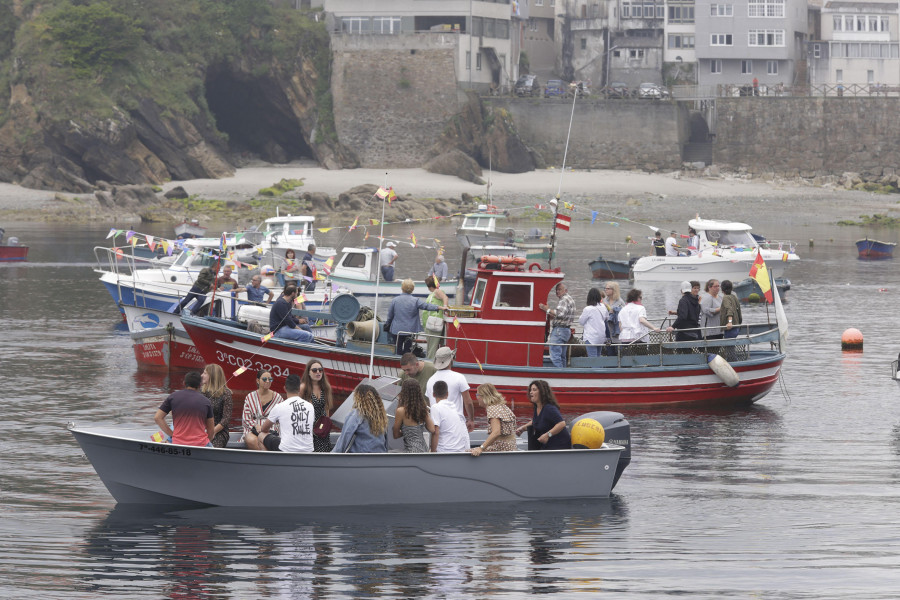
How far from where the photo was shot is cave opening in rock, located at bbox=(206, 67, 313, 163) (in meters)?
81.6

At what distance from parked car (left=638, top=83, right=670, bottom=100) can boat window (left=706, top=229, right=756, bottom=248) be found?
43.2 m

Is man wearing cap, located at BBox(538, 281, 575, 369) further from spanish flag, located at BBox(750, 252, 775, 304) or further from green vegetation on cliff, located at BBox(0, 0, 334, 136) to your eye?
green vegetation on cliff, located at BBox(0, 0, 334, 136)

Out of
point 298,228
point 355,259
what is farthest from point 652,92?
point 355,259

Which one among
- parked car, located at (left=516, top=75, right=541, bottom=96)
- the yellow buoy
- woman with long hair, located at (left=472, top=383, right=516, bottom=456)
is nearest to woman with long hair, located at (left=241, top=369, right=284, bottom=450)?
woman with long hair, located at (left=472, top=383, right=516, bottom=456)

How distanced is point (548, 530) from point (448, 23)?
71059 mm

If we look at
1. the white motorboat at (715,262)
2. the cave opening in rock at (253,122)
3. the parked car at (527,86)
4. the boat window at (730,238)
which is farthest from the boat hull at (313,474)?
the parked car at (527,86)

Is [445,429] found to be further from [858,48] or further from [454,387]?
[858,48]

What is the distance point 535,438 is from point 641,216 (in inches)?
2049

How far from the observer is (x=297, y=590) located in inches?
446

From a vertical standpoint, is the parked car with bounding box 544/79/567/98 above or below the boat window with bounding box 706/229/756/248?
above

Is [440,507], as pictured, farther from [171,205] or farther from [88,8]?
[88,8]

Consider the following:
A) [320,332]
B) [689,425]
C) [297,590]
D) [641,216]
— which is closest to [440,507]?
[297,590]

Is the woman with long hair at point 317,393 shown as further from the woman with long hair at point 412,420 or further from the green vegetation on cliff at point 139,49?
the green vegetation on cliff at point 139,49

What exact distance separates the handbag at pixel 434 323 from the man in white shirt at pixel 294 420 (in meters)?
5.96
